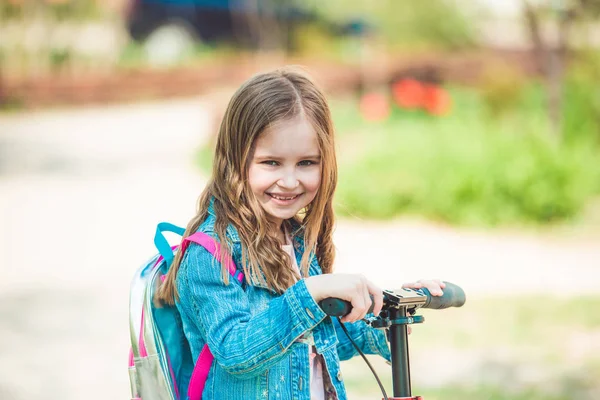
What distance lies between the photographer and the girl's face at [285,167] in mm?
1950

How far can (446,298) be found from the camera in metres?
1.88

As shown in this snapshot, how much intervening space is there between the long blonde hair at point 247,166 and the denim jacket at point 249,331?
32 millimetres

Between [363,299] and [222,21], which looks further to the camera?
[222,21]

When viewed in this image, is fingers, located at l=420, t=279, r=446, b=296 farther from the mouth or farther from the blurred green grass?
the blurred green grass

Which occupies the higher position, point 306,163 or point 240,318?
point 306,163

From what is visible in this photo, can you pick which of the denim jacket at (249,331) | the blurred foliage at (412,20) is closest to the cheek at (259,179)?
the denim jacket at (249,331)

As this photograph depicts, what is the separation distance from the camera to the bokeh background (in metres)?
5.05

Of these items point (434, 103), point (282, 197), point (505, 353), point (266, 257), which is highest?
point (434, 103)

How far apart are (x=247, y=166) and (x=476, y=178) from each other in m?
6.96

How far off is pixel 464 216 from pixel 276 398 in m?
6.96

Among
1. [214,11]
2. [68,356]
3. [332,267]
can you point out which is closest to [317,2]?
[214,11]

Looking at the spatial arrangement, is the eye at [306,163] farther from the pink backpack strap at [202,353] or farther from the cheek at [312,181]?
the pink backpack strap at [202,353]

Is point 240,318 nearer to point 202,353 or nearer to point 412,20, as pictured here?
point 202,353

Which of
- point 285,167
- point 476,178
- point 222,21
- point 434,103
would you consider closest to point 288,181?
point 285,167
